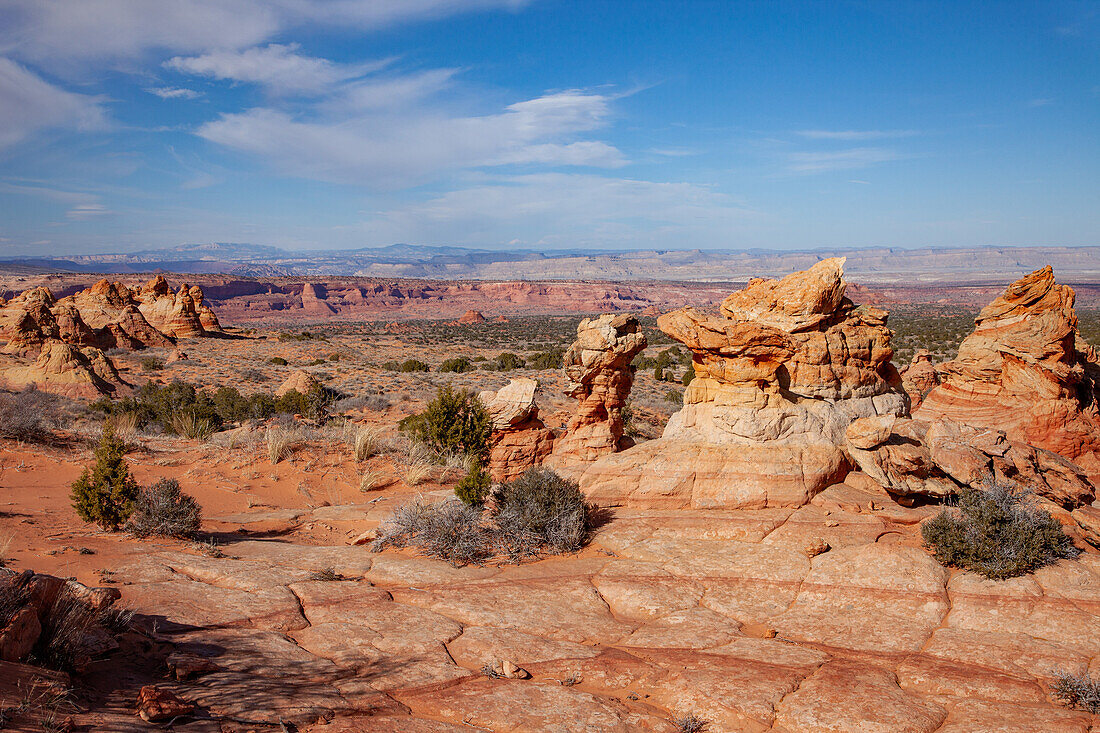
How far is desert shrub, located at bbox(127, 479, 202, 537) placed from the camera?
8.12 metres

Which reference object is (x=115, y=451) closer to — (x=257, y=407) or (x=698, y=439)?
(x=698, y=439)

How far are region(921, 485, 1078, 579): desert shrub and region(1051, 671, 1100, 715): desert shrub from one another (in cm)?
164

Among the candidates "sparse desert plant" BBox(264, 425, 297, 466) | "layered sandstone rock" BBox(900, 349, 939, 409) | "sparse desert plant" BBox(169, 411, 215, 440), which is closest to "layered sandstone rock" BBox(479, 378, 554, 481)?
"sparse desert plant" BBox(264, 425, 297, 466)

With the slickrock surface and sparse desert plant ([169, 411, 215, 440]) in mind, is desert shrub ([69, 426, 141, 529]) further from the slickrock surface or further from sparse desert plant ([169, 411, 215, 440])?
sparse desert plant ([169, 411, 215, 440])

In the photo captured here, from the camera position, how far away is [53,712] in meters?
3.21

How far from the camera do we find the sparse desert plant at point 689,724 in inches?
162

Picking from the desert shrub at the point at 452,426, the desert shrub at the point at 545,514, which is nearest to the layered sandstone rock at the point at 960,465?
the desert shrub at the point at 545,514

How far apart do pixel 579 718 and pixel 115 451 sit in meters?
7.75

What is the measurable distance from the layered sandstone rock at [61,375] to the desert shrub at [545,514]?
66.7ft

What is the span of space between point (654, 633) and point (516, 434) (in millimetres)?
6861

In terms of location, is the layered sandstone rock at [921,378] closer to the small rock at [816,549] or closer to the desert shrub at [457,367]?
the small rock at [816,549]

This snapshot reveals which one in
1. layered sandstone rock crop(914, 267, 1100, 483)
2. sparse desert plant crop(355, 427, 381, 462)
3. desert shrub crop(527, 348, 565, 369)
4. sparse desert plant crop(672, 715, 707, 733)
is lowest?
desert shrub crop(527, 348, 565, 369)

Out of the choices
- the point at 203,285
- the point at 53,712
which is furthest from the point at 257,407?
the point at 203,285

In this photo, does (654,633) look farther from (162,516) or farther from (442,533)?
(162,516)
